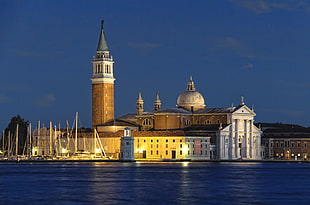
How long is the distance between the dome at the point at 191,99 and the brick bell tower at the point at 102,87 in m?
9.30

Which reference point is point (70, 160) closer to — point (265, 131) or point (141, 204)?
point (265, 131)

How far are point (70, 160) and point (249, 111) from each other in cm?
2406

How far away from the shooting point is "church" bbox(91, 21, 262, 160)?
108500mm

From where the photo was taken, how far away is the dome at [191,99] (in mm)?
116188

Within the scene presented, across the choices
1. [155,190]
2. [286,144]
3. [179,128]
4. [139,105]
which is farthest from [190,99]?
[155,190]

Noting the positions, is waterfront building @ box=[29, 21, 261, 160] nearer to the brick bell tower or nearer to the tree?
A: the brick bell tower

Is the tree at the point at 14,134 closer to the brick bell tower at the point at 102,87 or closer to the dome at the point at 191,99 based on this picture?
the brick bell tower at the point at 102,87

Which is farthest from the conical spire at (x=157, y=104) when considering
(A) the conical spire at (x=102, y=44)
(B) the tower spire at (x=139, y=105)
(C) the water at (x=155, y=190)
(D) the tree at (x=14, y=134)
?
(C) the water at (x=155, y=190)

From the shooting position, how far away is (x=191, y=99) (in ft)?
382

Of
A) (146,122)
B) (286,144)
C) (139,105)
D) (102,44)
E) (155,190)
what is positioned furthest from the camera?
(139,105)

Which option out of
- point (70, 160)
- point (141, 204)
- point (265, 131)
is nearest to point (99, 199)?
point (141, 204)

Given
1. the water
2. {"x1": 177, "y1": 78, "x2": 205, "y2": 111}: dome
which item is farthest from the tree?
the water

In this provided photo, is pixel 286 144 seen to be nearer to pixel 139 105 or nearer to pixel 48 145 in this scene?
pixel 139 105

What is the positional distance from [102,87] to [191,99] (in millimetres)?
11873
